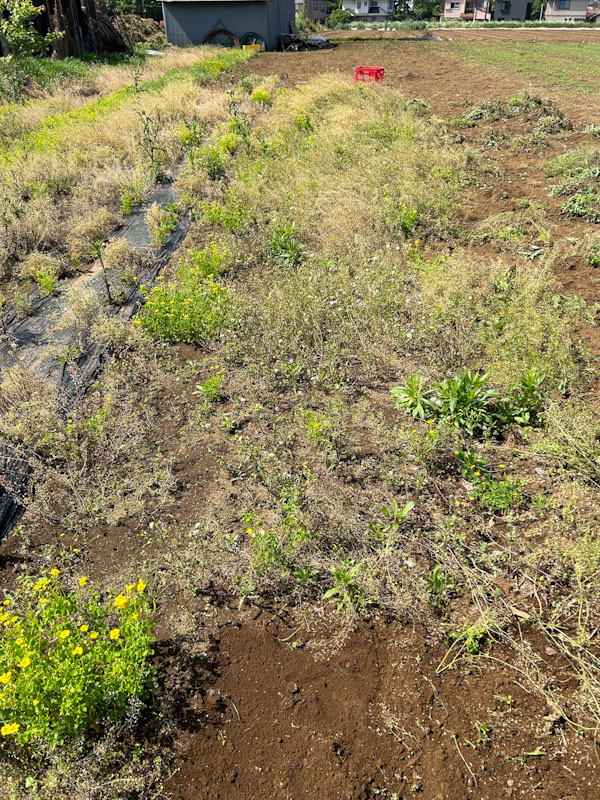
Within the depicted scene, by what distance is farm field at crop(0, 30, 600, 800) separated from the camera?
231cm

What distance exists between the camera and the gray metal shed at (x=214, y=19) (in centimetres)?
2859

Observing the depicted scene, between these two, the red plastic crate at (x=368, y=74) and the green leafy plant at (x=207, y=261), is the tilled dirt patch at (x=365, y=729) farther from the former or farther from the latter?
the red plastic crate at (x=368, y=74)

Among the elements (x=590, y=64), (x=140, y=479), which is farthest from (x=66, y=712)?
(x=590, y=64)

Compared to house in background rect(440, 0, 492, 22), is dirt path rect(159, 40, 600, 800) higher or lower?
lower

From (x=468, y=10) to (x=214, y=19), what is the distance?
5953 cm

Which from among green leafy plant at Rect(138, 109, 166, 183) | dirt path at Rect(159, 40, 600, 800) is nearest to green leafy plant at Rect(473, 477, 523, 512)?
dirt path at Rect(159, 40, 600, 800)

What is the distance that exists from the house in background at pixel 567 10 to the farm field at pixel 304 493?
241ft

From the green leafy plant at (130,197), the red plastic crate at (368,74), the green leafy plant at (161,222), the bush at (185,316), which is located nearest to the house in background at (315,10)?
the red plastic crate at (368,74)

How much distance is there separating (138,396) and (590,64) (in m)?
25.4

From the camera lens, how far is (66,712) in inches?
83.7

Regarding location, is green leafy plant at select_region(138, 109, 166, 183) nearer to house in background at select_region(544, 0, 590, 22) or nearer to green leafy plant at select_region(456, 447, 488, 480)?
green leafy plant at select_region(456, 447, 488, 480)

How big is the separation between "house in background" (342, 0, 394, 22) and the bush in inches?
3266

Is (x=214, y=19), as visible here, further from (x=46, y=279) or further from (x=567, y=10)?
(x=567, y=10)

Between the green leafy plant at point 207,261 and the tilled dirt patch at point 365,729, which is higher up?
the green leafy plant at point 207,261
